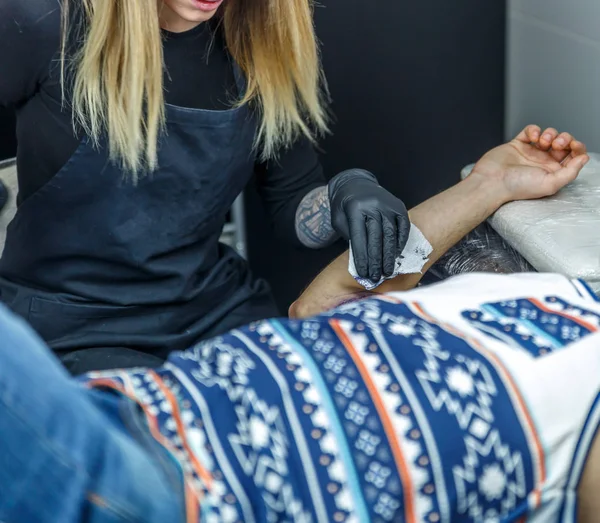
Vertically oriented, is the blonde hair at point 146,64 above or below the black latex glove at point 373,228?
above

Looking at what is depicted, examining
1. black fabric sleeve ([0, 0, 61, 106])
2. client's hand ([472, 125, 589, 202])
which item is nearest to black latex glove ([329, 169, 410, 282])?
client's hand ([472, 125, 589, 202])

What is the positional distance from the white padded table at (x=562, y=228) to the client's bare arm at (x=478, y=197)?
3 centimetres

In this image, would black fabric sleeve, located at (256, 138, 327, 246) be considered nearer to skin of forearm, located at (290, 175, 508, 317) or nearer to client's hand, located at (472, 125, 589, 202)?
skin of forearm, located at (290, 175, 508, 317)

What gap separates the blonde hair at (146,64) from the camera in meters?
1.21

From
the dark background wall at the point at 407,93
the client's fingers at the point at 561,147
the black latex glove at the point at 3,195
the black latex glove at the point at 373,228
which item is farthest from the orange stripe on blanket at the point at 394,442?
the dark background wall at the point at 407,93

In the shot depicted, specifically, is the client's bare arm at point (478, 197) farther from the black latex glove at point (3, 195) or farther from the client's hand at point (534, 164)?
the black latex glove at point (3, 195)

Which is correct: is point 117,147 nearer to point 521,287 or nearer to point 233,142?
point 233,142

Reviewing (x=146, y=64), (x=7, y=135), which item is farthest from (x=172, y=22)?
(x=7, y=135)

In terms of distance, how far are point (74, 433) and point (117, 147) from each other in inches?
24.5

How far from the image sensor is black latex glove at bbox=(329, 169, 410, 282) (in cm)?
126

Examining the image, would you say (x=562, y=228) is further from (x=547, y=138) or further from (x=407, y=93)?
(x=407, y=93)

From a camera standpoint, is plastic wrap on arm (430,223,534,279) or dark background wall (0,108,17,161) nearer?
plastic wrap on arm (430,223,534,279)

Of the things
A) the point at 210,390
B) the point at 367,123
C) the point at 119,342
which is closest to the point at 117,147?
the point at 119,342

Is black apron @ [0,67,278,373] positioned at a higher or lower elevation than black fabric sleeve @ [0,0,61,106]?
lower
